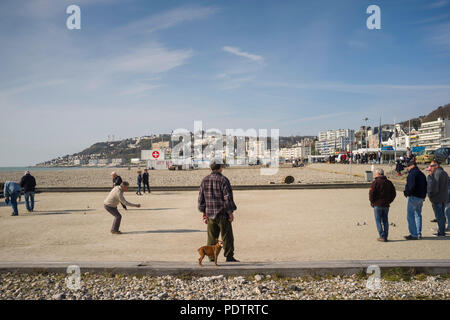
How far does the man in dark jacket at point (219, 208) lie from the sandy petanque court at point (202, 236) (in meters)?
0.80

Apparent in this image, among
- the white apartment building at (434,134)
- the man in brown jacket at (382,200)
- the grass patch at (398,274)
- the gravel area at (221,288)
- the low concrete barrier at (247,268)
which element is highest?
→ the white apartment building at (434,134)

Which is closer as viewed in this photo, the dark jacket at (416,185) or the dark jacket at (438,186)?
the dark jacket at (416,185)

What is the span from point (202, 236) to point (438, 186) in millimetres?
6387

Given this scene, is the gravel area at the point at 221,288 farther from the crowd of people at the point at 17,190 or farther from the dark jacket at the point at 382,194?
the crowd of people at the point at 17,190

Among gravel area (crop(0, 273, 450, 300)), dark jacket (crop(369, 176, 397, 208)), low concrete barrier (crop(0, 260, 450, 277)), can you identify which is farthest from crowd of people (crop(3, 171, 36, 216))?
dark jacket (crop(369, 176, 397, 208))

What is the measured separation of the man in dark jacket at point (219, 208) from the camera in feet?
19.8

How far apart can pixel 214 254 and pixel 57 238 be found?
551 cm

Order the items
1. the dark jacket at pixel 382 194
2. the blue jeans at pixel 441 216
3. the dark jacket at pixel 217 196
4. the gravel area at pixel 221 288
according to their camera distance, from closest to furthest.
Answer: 1. the gravel area at pixel 221 288
2. the dark jacket at pixel 217 196
3. the dark jacket at pixel 382 194
4. the blue jeans at pixel 441 216

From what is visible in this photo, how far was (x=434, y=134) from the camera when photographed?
143 m

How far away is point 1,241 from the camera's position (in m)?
8.59

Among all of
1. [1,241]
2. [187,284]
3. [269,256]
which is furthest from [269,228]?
[1,241]

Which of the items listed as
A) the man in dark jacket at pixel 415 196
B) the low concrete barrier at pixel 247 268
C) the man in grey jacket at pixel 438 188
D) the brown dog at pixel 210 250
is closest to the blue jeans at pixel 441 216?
the man in grey jacket at pixel 438 188

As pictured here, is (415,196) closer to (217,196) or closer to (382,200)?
(382,200)
